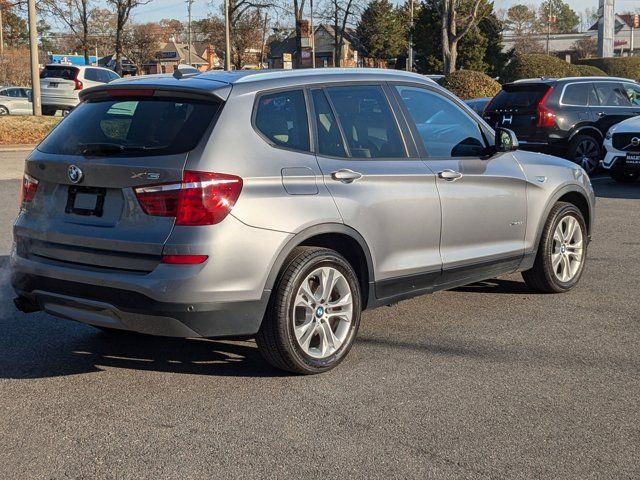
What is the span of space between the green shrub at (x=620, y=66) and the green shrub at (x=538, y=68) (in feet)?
34.2

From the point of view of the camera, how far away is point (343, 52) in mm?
87750

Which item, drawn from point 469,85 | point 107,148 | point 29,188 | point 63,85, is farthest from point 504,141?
point 63,85

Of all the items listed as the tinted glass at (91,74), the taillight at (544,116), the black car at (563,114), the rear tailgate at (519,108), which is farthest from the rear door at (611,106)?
the tinted glass at (91,74)

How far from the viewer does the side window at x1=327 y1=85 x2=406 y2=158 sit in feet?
18.5

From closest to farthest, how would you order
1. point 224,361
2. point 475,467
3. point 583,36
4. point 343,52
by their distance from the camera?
1. point 475,467
2. point 224,361
3. point 343,52
4. point 583,36

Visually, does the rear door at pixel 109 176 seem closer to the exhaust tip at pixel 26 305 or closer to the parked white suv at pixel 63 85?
the exhaust tip at pixel 26 305

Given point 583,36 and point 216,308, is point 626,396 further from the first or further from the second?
point 583,36

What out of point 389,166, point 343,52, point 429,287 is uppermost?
point 343,52

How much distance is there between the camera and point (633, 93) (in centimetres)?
1720

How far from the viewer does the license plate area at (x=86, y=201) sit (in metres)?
4.96

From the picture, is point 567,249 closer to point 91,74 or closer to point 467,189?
point 467,189

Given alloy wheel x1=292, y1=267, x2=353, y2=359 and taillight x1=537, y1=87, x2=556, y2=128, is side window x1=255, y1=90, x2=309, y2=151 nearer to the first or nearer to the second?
alloy wheel x1=292, y1=267, x2=353, y2=359

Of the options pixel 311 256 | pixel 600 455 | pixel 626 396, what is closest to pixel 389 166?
pixel 311 256

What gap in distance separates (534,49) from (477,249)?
331 ft
